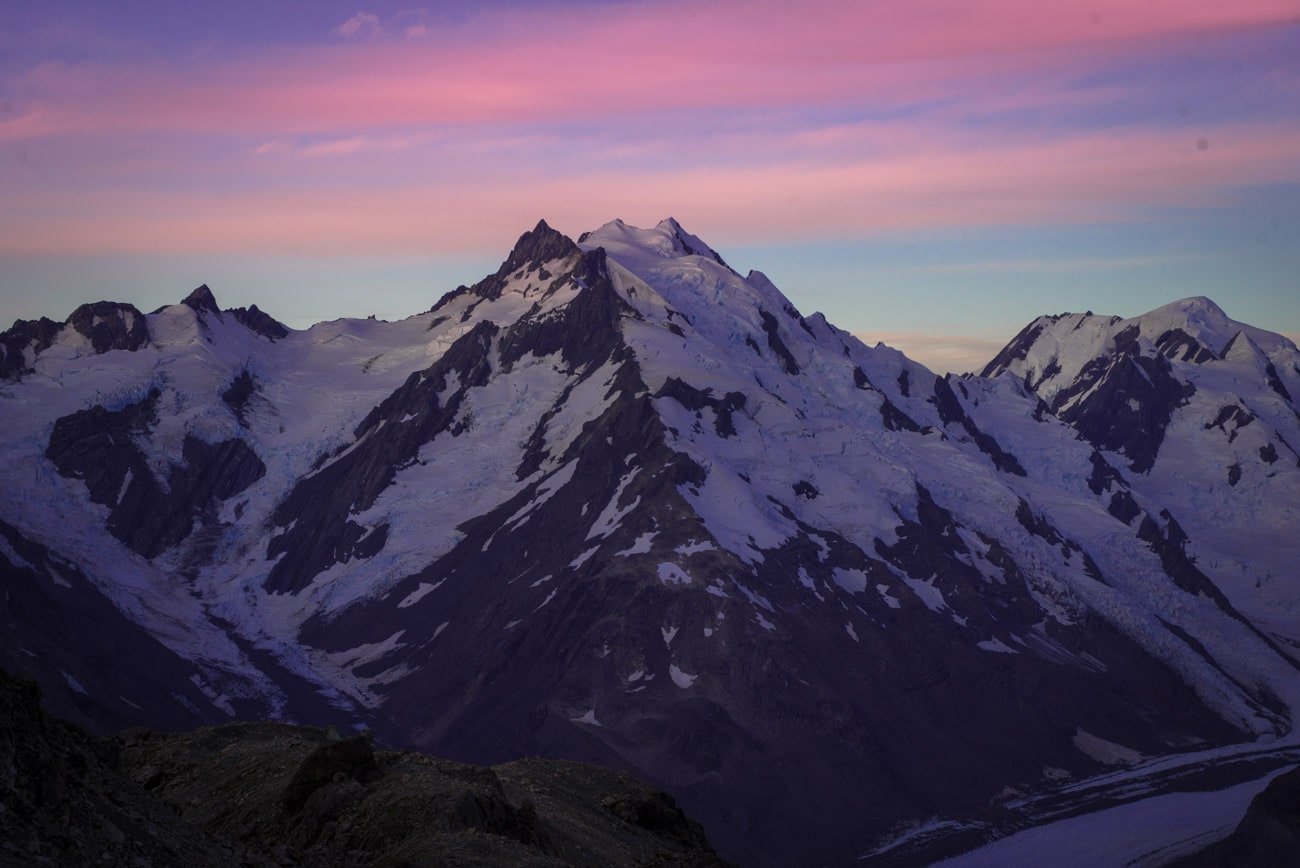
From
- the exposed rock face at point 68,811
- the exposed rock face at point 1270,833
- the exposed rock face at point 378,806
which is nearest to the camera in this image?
the exposed rock face at point 68,811

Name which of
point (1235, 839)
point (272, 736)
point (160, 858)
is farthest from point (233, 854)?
point (1235, 839)

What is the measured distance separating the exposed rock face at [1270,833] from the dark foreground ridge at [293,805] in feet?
369

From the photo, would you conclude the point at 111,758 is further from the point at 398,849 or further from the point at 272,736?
the point at 272,736

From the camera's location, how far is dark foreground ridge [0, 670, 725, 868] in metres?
42.5

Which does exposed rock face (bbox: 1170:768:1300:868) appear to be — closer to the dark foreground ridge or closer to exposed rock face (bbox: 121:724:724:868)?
the dark foreground ridge

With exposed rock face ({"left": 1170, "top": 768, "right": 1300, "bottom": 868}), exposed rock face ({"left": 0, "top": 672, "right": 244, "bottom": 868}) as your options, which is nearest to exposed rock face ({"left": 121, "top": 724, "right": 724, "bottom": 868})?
exposed rock face ({"left": 0, "top": 672, "right": 244, "bottom": 868})

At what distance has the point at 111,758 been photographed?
52156mm

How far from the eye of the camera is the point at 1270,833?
173 meters

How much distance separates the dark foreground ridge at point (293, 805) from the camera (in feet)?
140

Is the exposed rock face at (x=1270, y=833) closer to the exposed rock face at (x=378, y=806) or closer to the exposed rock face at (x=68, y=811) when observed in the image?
the exposed rock face at (x=378, y=806)

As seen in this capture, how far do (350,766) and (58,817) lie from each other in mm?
20696

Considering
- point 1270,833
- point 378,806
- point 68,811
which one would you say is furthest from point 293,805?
point 1270,833

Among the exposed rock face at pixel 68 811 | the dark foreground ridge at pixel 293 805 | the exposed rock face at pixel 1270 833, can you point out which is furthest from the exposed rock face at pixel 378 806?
the exposed rock face at pixel 1270 833

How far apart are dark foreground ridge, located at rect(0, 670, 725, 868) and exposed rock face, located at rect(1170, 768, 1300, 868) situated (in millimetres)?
112508
